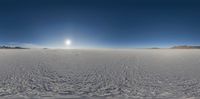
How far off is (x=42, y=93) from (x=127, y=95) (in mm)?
3351

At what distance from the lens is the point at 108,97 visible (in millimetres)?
7094

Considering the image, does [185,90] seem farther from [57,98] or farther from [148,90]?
[57,98]

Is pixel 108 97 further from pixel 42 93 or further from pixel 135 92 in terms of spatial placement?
pixel 42 93

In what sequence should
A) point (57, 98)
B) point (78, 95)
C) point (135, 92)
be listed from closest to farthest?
point (57, 98), point (78, 95), point (135, 92)

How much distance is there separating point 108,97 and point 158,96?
1.89 meters

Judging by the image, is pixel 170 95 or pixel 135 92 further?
pixel 135 92

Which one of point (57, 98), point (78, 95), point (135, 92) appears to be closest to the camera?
point (57, 98)

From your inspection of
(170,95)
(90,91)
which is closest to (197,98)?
(170,95)

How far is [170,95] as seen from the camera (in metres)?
7.41

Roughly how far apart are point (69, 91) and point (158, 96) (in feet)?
11.8

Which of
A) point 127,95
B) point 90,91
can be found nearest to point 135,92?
point 127,95

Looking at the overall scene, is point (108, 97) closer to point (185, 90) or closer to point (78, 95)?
point (78, 95)

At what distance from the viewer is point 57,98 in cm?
684

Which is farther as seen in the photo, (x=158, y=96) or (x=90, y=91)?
(x=90, y=91)
